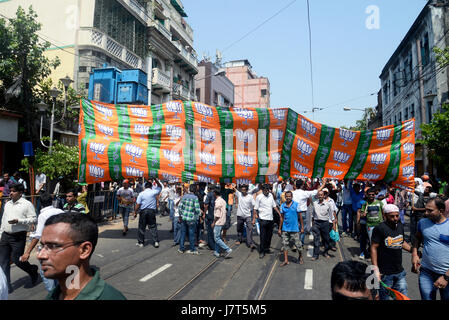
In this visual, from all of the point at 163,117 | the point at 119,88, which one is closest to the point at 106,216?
the point at 163,117

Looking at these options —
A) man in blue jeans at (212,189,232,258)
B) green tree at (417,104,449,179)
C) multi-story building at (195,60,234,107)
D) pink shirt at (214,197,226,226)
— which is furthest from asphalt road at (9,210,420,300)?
multi-story building at (195,60,234,107)

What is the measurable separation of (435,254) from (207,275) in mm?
4052

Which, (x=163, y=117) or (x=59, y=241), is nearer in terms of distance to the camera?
(x=59, y=241)

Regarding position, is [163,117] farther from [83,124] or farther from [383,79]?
[383,79]

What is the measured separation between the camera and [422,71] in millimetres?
20438

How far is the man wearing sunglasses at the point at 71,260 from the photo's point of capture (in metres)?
1.83

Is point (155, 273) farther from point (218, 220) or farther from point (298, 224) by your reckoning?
point (298, 224)

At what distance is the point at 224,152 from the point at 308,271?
10.4 ft

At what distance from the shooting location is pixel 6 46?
1278 cm

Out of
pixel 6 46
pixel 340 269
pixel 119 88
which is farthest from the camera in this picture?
pixel 119 88

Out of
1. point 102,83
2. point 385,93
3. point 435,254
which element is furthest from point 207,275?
point 385,93

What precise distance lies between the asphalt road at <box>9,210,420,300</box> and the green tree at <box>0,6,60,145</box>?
8.71 meters

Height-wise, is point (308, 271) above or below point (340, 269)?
below
